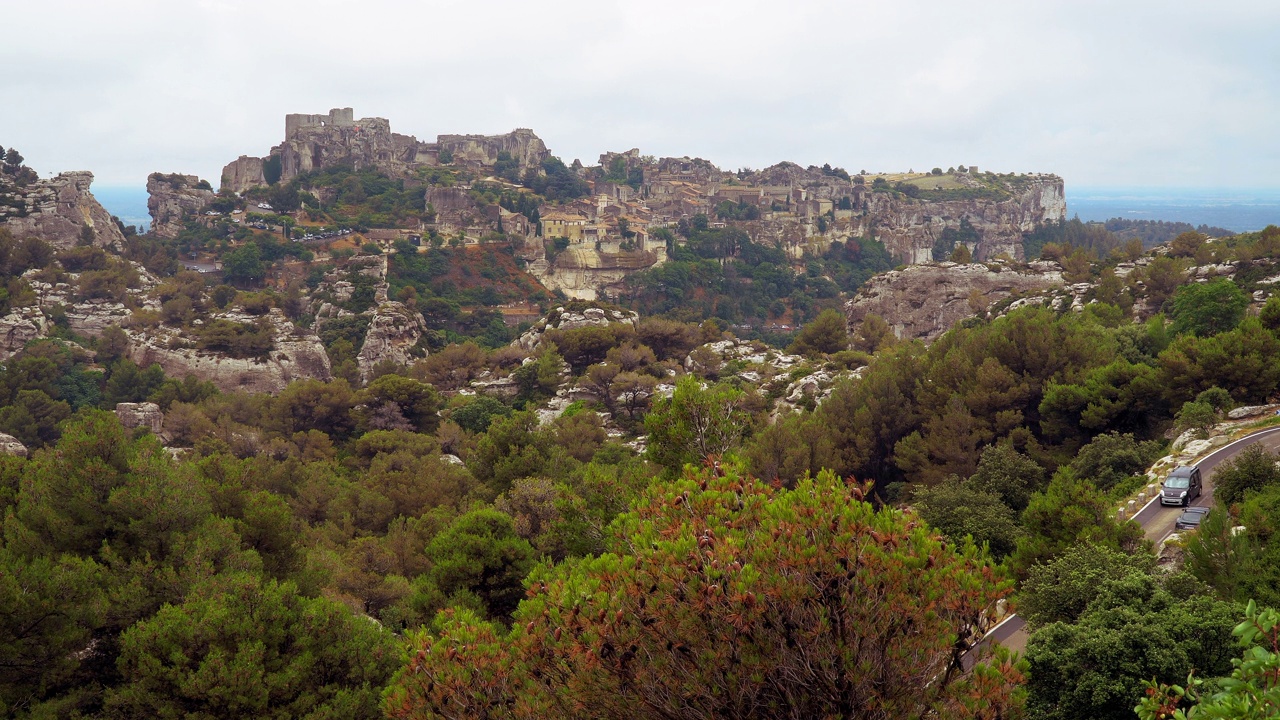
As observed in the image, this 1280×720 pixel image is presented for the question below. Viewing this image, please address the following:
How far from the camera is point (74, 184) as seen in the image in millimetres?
62125

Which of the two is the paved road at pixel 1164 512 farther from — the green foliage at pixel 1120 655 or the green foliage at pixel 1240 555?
the green foliage at pixel 1240 555

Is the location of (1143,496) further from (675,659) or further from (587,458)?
(587,458)

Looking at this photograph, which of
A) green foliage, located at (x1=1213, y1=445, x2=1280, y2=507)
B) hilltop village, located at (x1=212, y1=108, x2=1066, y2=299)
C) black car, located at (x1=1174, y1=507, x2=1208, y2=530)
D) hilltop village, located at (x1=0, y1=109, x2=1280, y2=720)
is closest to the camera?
hilltop village, located at (x1=0, y1=109, x2=1280, y2=720)

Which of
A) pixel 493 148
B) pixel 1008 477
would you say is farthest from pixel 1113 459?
pixel 493 148

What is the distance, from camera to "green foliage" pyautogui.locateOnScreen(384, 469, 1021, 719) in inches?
260

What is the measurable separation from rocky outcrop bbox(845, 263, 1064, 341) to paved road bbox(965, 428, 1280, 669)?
34969 mm

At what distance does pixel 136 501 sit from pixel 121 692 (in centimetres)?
349

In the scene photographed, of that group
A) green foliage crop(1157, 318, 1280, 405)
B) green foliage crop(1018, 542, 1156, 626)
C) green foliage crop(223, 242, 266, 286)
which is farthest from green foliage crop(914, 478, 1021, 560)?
green foliage crop(223, 242, 266, 286)

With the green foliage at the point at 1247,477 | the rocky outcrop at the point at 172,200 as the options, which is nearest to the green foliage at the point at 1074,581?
the green foliage at the point at 1247,477

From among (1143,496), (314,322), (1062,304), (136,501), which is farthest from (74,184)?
(1143,496)

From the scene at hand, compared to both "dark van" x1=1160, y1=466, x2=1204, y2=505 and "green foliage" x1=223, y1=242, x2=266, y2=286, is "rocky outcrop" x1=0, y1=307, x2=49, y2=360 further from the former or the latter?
"dark van" x1=1160, y1=466, x2=1204, y2=505

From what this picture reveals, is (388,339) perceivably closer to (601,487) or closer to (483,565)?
(483,565)

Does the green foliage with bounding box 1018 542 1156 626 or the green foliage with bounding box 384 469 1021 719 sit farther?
the green foliage with bounding box 1018 542 1156 626

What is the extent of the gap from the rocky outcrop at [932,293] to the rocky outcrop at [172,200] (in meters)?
59.6
